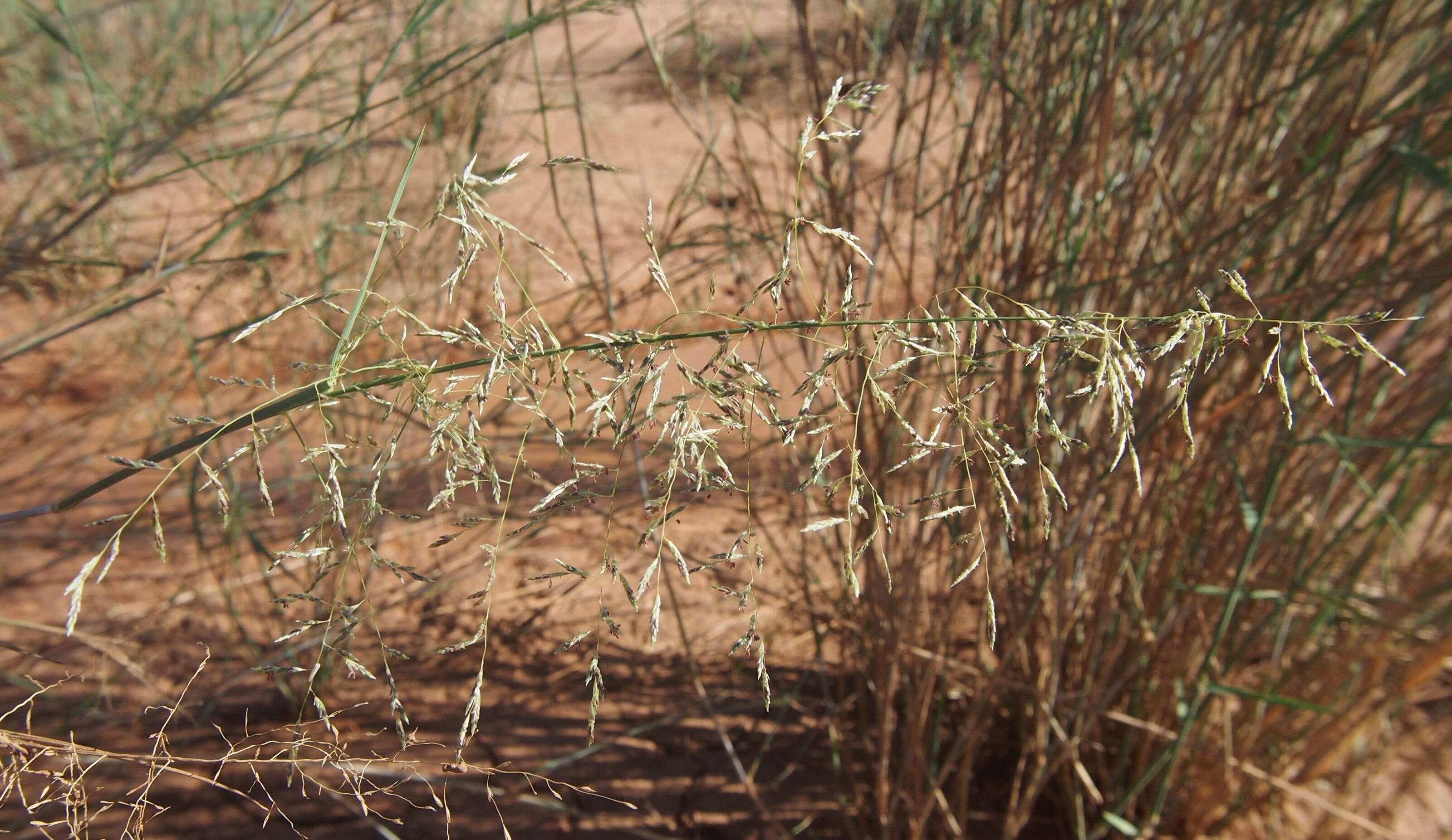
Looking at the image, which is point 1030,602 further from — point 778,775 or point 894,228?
point 778,775

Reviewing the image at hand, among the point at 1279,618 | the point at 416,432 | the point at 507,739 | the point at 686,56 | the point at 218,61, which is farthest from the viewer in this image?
the point at 686,56

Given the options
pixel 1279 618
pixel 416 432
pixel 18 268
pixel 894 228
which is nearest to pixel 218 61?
pixel 416 432

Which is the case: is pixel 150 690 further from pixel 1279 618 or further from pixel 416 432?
pixel 1279 618

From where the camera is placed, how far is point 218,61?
3.33 m

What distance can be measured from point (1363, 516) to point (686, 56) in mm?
5070

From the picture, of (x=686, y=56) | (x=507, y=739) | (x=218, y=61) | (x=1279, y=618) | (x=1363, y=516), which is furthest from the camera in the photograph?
(x=686, y=56)

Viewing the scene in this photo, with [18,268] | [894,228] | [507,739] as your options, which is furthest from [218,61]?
[894,228]

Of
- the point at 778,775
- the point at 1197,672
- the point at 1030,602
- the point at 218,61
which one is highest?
the point at 218,61

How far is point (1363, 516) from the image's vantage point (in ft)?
5.55

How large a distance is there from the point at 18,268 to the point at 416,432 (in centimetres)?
88

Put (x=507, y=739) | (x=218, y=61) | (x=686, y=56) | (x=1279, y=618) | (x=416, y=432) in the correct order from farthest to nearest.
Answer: (x=686, y=56), (x=218, y=61), (x=416, y=432), (x=507, y=739), (x=1279, y=618)

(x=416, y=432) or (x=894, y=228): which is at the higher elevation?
(x=894, y=228)

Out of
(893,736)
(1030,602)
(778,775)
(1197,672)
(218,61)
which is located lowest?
(778,775)

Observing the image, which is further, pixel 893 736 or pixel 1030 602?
pixel 893 736
